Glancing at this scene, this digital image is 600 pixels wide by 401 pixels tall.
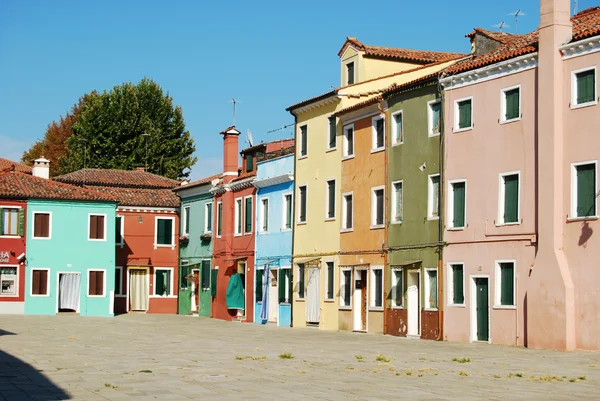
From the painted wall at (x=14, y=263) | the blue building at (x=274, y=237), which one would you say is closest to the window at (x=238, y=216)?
the blue building at (x=274, y=237)

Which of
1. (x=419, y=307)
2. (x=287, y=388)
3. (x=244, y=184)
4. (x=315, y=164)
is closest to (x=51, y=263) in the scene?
(x=244, y=184)

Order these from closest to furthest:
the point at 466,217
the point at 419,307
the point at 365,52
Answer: the point at 466,217
the point at 419,307
the point at 365,52

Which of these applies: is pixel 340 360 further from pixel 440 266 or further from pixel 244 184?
pixel 244 184

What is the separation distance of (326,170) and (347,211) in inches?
94.2

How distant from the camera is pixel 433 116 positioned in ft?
115

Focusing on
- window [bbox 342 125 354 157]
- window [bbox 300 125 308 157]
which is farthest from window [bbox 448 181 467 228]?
window [bbox 300 125 308 157]

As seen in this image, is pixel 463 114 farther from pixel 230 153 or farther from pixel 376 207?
pixel 230 153

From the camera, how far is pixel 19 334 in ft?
110

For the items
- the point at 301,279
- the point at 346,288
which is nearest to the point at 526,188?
the point at 346,288

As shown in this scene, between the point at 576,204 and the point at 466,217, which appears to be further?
the point at 466,217

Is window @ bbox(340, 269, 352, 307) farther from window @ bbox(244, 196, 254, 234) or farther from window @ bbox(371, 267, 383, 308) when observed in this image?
window @ bbox(244, 196, 254, 234)

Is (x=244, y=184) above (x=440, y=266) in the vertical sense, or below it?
above

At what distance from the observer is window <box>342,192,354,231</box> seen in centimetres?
4106

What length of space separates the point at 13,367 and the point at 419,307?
17.3m
